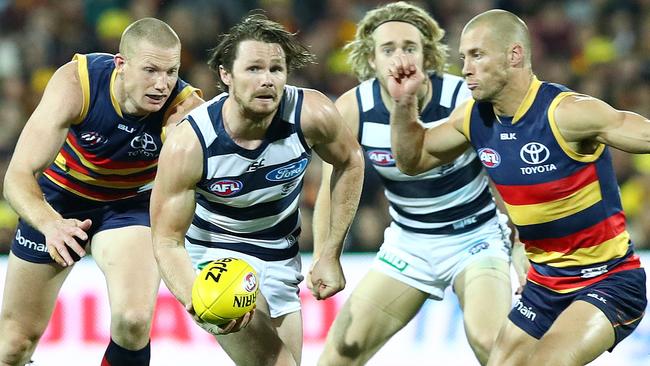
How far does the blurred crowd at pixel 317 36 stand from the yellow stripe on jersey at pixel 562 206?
5.32 m

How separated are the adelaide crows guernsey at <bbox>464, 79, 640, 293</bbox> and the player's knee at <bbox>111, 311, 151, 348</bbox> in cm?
196

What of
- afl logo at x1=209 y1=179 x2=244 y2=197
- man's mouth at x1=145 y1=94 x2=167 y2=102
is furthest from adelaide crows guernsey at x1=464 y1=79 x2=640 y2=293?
man's mouth at x1=145 y1=94 x2=167 y2=102

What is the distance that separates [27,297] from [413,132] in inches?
91.2

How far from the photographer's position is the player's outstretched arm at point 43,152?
5.09 meters

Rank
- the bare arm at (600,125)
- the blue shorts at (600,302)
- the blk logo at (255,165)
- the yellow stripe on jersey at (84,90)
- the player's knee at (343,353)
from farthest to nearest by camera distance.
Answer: the player's knee at (343,353) → the yellow stripe on jersey at (84,90) → the blk logo at (255,165) → the blue shorts at (600,302) → the bare arm at (600,125)

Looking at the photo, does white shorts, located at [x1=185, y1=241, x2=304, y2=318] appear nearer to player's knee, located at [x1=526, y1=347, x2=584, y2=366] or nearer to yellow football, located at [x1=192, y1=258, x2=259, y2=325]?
yellow football, located at [x1=192, y1=258, x2=259, y2=325]

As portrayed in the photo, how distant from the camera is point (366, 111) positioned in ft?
19.9

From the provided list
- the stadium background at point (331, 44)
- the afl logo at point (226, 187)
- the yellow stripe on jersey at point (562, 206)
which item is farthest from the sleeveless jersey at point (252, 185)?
the stadium background at point (331, 44)

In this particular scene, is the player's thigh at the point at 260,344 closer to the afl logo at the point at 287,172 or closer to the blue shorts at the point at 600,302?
the afl logo at the point at 287,172

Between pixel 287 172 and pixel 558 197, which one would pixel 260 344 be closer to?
pixel 287 172

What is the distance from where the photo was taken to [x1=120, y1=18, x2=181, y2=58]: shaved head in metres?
5.41

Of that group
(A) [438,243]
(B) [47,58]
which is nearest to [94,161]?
(A) [438,243]

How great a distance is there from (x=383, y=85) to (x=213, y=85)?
492 centimetres

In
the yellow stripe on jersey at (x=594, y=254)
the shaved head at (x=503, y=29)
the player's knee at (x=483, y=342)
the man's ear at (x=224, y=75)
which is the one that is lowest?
the player's knee at (x=483, y=342)
